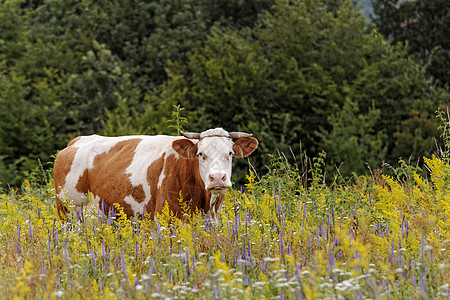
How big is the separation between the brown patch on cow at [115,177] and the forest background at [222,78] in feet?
43.2

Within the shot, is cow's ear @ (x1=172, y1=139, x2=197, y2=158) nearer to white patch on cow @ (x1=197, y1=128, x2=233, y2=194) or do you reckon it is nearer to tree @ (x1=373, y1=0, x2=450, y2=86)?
white patch on cow @ (x1=197, y1=128, x2=233, y2=194)

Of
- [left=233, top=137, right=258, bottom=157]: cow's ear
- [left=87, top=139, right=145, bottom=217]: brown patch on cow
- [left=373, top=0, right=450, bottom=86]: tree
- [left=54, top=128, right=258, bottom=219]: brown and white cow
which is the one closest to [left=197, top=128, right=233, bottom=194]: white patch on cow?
[left=54, top=128, right=258, bottom=219]: brown and white cow

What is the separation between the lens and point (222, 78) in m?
24.8

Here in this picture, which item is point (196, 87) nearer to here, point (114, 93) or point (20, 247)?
point (114, 93)

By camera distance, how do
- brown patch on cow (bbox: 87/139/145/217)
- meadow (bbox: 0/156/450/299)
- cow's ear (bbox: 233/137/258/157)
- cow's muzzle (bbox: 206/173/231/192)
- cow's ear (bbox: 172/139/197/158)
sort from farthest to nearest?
brown patch on cow (bbox: 87/139/145/217)
cow's ear (bbox: 233/137/258/157)
cow's ear (bbox: 172/139/197/158)
cow's muzzle (bbox: 206/173/231/192)
meadow (bbox: 0/156/450/299)

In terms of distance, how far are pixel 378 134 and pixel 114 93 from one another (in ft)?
32.4

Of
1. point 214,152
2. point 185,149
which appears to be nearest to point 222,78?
point 185,149

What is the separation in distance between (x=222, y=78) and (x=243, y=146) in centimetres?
1803

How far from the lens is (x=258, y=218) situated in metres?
6.33

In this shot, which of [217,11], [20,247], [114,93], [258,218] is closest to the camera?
[20,247]

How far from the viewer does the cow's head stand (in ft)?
20.5

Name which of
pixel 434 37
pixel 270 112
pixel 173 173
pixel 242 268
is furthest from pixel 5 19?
pixel 242 268

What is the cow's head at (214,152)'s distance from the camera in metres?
6.26

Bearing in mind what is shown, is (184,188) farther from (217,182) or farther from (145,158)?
(145,158)
